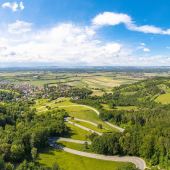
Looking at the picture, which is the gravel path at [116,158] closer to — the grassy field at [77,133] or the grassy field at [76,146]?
the grassy field at [76,146]

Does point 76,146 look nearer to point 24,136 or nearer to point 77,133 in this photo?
point 77,133

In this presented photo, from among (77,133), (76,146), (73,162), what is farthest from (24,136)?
(77,133)

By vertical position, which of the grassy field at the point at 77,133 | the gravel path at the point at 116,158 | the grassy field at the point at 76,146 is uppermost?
the grassy field at the point at 77,133

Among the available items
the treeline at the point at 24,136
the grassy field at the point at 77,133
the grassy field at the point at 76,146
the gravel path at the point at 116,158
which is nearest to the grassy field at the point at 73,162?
the gravel path at the point at 116,158

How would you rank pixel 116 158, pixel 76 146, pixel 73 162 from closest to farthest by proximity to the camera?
pixel 73 162 < pixel 116 158 < pixel 76 146

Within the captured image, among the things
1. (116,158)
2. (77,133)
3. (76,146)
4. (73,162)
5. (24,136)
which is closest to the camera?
(73,162)

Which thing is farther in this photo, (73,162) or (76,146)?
(76,146)

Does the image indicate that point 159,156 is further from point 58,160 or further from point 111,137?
point 58,160

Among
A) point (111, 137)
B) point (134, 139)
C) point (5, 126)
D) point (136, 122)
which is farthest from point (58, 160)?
point (136, 122)
